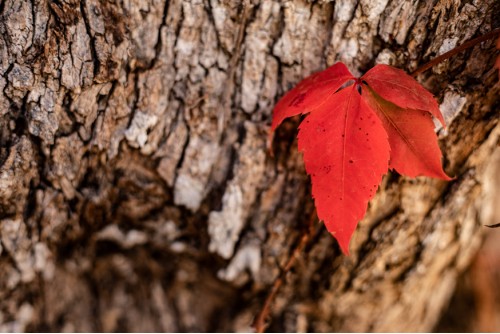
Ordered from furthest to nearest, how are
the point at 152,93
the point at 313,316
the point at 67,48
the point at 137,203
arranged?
the point at 313,316
the point at 137,203
the point at 152,93
the point at 67,48

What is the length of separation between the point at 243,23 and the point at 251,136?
1.01ft

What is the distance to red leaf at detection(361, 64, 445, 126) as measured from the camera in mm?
893

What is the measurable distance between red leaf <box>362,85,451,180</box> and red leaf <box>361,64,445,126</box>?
0.03m

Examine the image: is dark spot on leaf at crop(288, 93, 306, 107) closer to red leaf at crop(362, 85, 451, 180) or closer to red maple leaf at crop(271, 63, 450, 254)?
red maple leaf at crop(271, 63, 450, 254)

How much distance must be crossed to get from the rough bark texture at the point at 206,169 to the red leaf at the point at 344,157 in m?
0.22

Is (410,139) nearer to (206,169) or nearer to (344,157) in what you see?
(344,157)

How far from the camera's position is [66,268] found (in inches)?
54.6

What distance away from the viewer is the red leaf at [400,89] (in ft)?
2.93

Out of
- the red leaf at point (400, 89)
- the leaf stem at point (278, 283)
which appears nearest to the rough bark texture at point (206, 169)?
the leaf stem at point (278, 283)

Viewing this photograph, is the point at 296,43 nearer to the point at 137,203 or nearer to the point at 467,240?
the point at 137,203

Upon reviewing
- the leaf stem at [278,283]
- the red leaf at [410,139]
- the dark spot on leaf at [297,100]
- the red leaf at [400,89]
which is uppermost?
the dark spot on leaf at [297,100]

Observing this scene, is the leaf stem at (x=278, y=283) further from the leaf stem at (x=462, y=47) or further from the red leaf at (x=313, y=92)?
the leaf stem at (x=462, y=47)

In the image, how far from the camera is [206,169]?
1246 mm

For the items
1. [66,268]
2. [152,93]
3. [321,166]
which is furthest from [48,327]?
[321,166]
